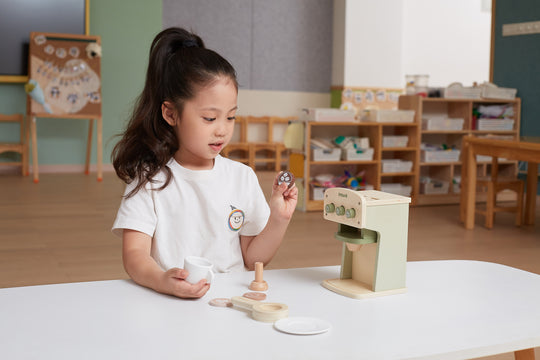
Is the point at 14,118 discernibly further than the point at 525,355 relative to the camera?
Yes

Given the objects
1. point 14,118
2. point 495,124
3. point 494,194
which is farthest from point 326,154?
point 14,118

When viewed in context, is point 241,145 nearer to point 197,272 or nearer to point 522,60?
point 522,60

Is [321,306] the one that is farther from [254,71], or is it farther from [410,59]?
[410,59]

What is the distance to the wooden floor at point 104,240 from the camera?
10.2ft

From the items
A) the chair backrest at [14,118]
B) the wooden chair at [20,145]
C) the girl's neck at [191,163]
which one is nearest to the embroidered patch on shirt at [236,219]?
the girl's neck at [191,163]

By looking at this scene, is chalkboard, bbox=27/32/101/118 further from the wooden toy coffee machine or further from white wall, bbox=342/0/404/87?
the wooden toy coffee machine

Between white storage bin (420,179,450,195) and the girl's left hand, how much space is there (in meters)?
4.37

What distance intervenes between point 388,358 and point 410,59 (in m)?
8.43

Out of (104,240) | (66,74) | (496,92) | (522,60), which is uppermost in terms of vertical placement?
(522,60)

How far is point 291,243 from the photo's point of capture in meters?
3.75

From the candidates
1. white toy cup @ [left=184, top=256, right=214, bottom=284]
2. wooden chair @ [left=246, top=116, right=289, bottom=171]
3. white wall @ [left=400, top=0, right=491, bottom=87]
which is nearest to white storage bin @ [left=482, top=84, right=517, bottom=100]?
wooden chair @ [left=246, top=116, right=289, bottom=171]

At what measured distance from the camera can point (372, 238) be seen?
102cm

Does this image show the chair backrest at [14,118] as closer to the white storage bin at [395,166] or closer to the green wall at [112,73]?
the green wall at [112,73]

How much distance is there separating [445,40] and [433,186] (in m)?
4.34
